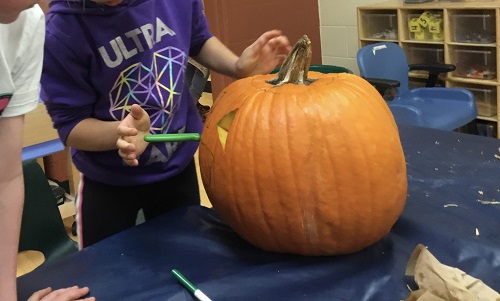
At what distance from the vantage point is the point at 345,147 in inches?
30.4

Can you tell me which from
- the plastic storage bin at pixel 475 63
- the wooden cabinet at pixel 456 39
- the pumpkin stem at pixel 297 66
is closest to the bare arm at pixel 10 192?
the pumpkin stem at pixel 297 66

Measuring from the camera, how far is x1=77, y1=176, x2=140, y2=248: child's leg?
1.08 meters

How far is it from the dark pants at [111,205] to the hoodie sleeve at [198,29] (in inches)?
10.9

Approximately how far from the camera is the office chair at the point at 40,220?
50.1 inches

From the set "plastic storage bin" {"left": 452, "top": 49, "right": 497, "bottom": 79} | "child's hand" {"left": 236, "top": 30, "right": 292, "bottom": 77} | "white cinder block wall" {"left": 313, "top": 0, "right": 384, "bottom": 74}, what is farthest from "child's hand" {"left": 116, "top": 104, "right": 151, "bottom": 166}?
"white cinder block wall" {"left": 313, "top": 0, "right": 384, "bottom": 74}

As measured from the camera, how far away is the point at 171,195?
1130 mm

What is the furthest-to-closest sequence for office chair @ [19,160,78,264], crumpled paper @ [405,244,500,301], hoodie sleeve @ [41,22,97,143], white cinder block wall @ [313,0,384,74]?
white cinder block wall @ [313,0,384,74], office chair @ [19,160,78,264], hoodie sleeve @ [41,22,97,143], crumpled paper @ [405,244,500,301]

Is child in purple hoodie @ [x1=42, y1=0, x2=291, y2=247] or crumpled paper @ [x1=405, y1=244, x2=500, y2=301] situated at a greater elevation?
child in purple hoodie @ [x1=42, y1=0, x2=291, y2=247]

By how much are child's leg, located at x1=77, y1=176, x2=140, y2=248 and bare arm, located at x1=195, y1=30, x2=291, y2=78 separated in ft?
0.99

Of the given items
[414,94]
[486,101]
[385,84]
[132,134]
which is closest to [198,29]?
[132,134]

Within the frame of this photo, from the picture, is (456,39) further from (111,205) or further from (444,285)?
(444,285)

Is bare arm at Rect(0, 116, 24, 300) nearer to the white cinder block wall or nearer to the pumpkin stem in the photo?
the pumpkin stem

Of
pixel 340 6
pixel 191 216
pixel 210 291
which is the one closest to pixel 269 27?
pixel 340 6

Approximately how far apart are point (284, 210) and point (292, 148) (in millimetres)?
87
